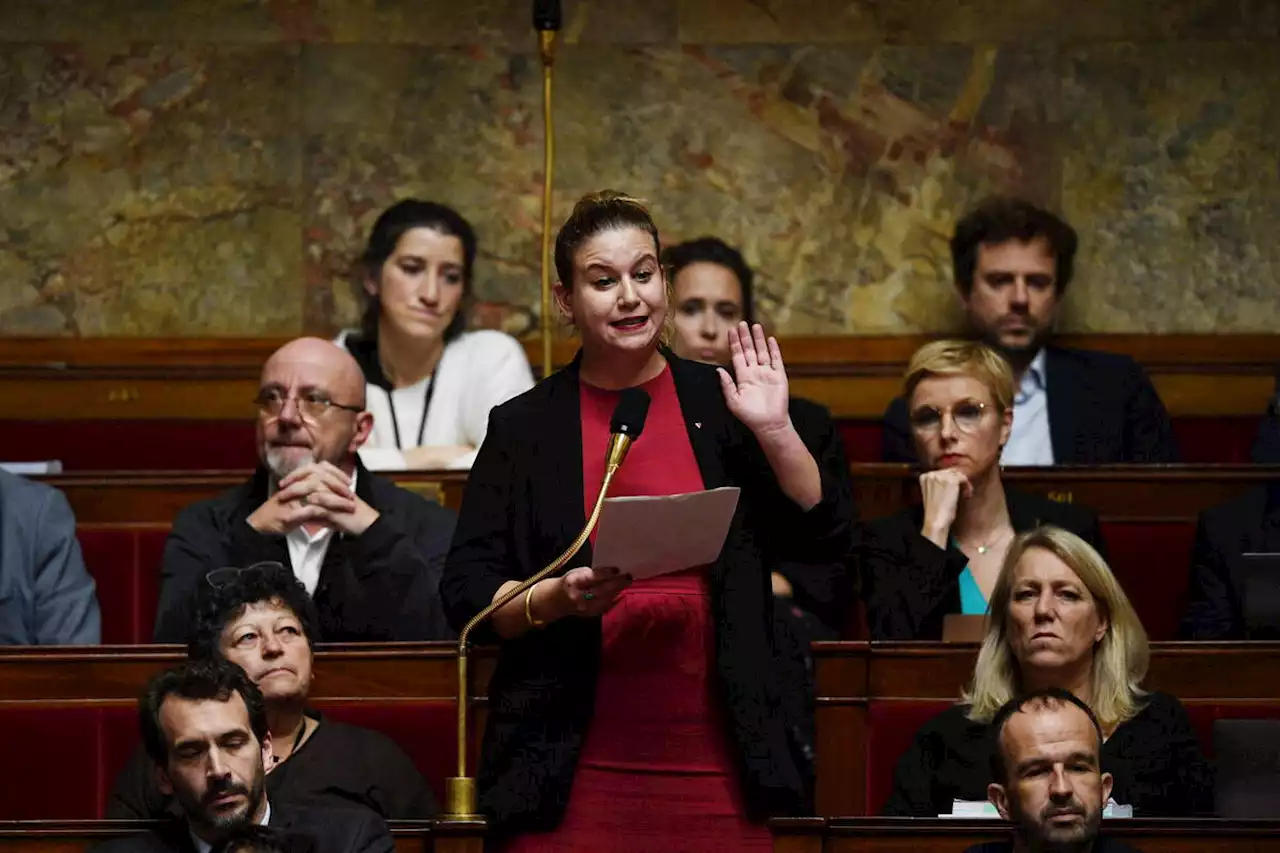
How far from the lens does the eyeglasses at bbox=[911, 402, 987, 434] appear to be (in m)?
3.51

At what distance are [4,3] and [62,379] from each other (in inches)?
32.1

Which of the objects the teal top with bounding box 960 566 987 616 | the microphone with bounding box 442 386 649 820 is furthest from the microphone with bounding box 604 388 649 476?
Answer: the teal top with bounding box 960 566 987 616

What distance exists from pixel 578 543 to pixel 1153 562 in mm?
1753

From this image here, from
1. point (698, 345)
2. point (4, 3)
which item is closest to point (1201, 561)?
point (698, 345)

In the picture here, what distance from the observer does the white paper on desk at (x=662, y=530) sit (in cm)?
220

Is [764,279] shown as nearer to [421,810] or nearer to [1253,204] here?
[1253,204]

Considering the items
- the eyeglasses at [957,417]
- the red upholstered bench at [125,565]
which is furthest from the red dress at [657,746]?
the red upholstered bench at [125,565]

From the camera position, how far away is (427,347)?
4258 mm

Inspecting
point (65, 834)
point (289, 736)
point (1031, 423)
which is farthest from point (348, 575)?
point (1031, 423)

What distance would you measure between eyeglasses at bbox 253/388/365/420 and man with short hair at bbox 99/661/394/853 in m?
0.82

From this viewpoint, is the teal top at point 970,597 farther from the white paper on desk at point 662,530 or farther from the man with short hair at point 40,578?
the man with short hair at point 40,578

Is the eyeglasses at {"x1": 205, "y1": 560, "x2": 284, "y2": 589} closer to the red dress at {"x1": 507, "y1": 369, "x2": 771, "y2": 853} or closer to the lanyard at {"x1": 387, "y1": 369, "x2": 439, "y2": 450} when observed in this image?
the red dress at {"x1": 507, "y1": 369, "x2": 771, "y2": 853}

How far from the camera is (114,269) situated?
4.86m

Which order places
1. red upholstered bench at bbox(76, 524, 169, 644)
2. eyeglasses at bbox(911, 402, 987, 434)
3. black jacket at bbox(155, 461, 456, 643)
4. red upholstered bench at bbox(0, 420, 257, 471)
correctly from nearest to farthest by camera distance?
black jacket at bbox(155, 461, 456, 643), eyeglasses at bbox(911, 402, 987, 434), red upholstered bench at bbox(76, 524, 169, 644), red upholstered bench at bbox(0, 420, 257, 471)
